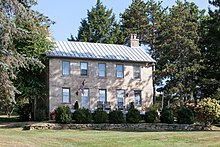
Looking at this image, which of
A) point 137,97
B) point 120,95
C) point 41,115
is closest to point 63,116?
point 41,115

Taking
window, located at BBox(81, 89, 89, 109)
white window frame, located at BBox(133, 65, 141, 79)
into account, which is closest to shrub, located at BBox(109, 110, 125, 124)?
window, located at BBox(81, 89, 89, 109)

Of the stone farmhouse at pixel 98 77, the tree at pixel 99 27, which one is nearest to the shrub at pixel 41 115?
the stone farmhouse at pixel 98 77

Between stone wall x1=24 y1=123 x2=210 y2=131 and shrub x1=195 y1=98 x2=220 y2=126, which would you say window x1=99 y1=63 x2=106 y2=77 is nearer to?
stone wall x1=24 y1=123 x2=210 y2=131

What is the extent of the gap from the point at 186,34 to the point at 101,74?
1472 centimetres

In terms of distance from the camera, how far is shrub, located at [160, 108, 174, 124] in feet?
96.1

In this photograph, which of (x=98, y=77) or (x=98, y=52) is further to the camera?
(x=98, y=52)

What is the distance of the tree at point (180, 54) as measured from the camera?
41.7 meters

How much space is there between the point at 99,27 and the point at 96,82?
21.7 meters

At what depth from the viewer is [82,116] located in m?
26.8

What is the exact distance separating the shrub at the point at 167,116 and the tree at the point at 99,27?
21596 mm

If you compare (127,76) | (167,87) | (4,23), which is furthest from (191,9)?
(4,23)

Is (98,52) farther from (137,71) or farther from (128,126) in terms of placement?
(128,126)

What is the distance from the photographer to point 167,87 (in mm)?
45344

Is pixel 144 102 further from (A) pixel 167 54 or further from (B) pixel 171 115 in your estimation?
(A) pixel 167 54
